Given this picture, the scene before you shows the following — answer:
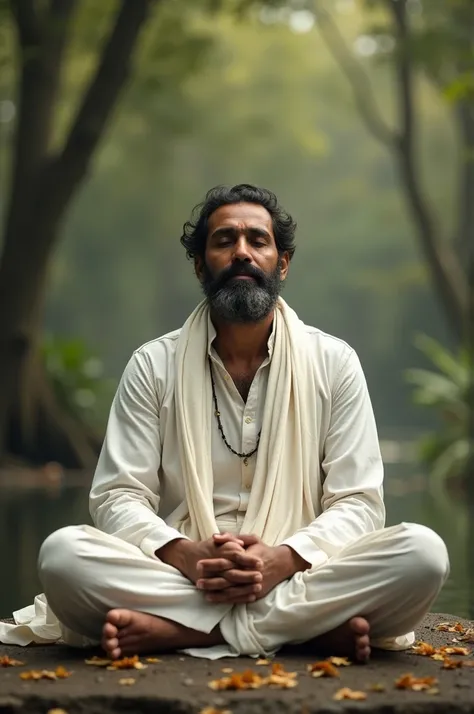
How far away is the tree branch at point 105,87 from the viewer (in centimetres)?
1150

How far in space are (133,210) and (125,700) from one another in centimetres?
2956

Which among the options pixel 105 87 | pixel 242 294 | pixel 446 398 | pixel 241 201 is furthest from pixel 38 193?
pixel 242 294

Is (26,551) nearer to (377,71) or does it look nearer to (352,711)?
(352,711)

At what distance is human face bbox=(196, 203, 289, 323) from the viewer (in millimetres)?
4133

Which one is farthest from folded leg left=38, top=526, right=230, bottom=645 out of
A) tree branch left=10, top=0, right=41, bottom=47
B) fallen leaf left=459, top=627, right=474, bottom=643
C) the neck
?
tree branch left=10, top=0, right=41, bottom=47

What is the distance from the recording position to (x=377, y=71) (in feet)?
120

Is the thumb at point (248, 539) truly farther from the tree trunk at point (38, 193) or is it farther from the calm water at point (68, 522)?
the tree trunk at point (38, 193)

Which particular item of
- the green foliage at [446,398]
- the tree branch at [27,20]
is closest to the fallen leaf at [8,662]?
the tree branch at [27,20]

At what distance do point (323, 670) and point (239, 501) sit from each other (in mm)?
771

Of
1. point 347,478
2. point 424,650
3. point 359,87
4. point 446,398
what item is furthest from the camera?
point 359,87

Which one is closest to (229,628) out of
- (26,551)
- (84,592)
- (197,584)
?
(197,584)

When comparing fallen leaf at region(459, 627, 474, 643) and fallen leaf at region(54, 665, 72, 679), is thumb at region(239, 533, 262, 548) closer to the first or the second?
fallen leaf at region(54, 665, 72, 679)

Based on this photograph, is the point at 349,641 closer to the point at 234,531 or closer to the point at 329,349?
the point at 234,531

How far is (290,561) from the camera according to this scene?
3760 millimetres
